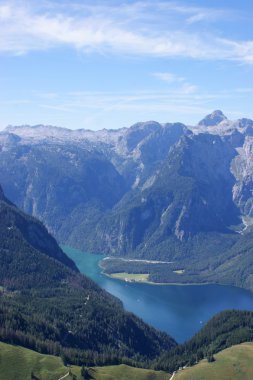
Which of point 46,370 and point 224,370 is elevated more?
point 224,370

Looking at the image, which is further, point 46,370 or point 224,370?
point 224,370

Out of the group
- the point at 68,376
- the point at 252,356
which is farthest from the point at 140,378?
the point at 252,356

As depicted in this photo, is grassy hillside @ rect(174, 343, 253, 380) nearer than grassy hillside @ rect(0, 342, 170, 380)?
No

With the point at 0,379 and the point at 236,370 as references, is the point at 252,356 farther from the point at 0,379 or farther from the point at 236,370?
the point at 0,379

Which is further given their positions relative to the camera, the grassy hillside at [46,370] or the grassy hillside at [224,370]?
the grassy hillside at [224,370]
